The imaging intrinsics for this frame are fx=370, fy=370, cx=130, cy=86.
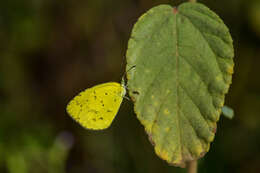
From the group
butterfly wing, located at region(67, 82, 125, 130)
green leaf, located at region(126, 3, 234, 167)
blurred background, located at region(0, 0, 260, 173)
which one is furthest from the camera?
blurred background, located at region(0, 0, 260, 173)

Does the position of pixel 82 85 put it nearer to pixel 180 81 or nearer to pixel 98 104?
pixel 98 104

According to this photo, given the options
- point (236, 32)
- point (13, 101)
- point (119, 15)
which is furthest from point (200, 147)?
point (13, 101)

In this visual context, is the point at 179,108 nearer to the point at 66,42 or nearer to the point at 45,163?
the point at 45,163

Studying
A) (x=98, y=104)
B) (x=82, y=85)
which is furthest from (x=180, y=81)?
(x=82, y=85)

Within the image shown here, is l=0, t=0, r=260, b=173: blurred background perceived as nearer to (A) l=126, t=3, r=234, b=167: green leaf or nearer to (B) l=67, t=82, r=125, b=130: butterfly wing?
(B) l=67, t=82, r=125, b=130: butterfly wing

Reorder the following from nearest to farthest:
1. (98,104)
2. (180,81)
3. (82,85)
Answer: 1. (180,81)
2. (98,104)
3. (82,85)

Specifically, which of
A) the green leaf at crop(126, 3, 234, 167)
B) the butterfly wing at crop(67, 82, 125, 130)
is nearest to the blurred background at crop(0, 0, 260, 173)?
the butterfly wing at crop(67, 82, 125, 130)

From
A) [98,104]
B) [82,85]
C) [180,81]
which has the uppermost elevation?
[180,81]
